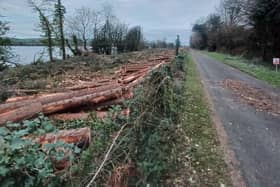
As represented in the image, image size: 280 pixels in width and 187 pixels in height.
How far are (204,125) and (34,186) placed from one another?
3.47 meters

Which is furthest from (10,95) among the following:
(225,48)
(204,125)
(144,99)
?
(225,48)

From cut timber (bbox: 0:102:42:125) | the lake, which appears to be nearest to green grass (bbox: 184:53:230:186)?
cut timber (bbox: 0:102:42:125)

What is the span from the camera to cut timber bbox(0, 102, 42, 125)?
304cm

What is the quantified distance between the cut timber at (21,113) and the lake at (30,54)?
1268 cm

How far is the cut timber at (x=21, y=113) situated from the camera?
304cm

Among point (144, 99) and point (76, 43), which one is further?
point (76, 43)

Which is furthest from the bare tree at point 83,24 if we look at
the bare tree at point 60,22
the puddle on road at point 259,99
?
the puddle on road at point 259,99

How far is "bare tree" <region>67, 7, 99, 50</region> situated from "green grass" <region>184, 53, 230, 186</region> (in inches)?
736

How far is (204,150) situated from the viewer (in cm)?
328

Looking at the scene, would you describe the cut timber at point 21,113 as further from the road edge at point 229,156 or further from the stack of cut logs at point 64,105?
the road edge at point 229,156

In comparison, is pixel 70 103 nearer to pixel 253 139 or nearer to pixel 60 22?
pixel 253 139

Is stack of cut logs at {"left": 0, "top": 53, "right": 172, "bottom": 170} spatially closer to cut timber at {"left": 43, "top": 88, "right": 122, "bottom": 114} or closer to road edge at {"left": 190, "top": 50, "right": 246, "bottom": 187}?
cut timber at {"left": 43, "top": 88, "right": 122, "bottom": 114}

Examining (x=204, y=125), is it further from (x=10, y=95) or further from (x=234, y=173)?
(x=10, y=95)

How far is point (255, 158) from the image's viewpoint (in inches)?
125
